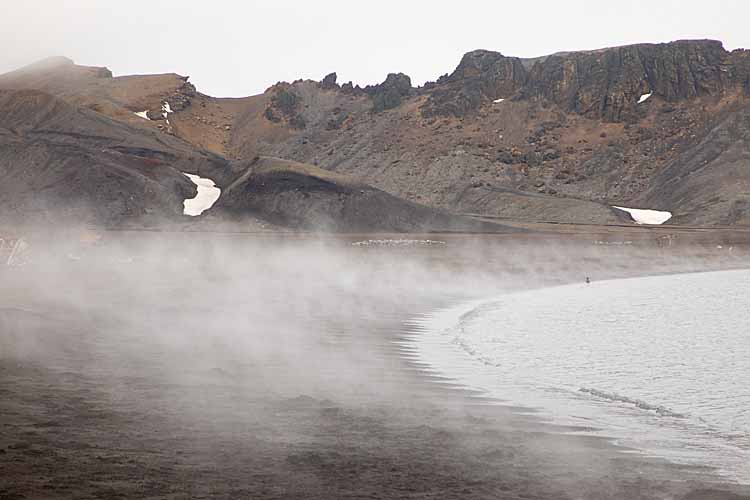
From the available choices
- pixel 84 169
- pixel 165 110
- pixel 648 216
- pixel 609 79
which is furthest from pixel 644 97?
pixel 84 169

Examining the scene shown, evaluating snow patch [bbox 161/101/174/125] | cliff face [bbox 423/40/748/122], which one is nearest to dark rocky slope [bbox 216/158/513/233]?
cliff face [bbox 423/40/748/122]

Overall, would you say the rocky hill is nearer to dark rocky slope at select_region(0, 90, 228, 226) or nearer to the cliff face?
the cliff face

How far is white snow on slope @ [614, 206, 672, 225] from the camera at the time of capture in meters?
109

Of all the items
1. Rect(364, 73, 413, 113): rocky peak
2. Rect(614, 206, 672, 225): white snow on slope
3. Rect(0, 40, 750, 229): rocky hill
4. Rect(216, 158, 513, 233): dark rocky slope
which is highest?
Rect(364, 73, 413, 113): rocky peak

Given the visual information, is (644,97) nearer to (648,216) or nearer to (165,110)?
(648,216)

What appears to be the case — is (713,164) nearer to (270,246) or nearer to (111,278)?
(270,246)

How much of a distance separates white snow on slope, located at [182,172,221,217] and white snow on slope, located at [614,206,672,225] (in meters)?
46.8

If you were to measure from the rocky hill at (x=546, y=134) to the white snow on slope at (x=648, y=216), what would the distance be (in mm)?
2247

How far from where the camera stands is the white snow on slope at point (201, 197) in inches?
3182

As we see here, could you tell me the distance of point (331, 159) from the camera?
532 ft

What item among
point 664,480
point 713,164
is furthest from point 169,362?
point 713,164

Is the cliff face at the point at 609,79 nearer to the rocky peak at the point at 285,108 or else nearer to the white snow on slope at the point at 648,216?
the rocky peak at the point at 285,108

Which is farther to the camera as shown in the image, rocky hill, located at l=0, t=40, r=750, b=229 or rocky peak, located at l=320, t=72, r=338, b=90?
rocky peak, located at l=320, t=72, r=338, b=90

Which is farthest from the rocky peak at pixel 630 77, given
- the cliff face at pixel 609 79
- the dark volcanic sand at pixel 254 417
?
the dark volcanic sand at pixel 254 417
